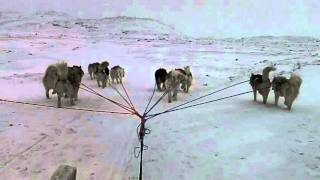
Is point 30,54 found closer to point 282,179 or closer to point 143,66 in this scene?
point 143,66

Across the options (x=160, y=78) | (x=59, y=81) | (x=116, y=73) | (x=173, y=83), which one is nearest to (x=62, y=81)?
(x=59, y=81)

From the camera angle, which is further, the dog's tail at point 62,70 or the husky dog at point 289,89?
the dog's tail at point 62,70

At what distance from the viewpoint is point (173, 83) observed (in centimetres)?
1381

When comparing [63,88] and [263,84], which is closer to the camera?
[63,88]

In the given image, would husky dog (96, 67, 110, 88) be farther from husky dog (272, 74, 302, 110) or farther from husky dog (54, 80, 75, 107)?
husky dog (272, 74, 302, 110)

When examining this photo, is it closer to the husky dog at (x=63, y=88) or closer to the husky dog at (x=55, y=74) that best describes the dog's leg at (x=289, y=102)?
the husky dog at (x=63, y=88)

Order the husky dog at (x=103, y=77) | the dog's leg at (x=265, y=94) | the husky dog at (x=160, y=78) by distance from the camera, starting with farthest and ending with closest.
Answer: the husky dog at (x=103, y=77) < the husky dog at (x=160, y=78) < the dog's leg at (x=265, y=94)

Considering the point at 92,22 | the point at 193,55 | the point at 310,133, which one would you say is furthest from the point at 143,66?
the point at 92,22

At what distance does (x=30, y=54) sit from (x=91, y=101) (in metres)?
13.0

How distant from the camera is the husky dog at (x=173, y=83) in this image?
13.6 metres

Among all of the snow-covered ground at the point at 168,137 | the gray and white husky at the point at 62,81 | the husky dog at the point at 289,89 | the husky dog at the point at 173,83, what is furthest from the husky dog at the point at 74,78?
the husky dog at the point at 289,89

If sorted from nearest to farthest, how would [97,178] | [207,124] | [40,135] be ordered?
[97,178] → [40,135] → [207,124]

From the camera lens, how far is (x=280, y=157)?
865 centimetres

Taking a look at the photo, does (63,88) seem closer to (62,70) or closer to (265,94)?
(62,70)
